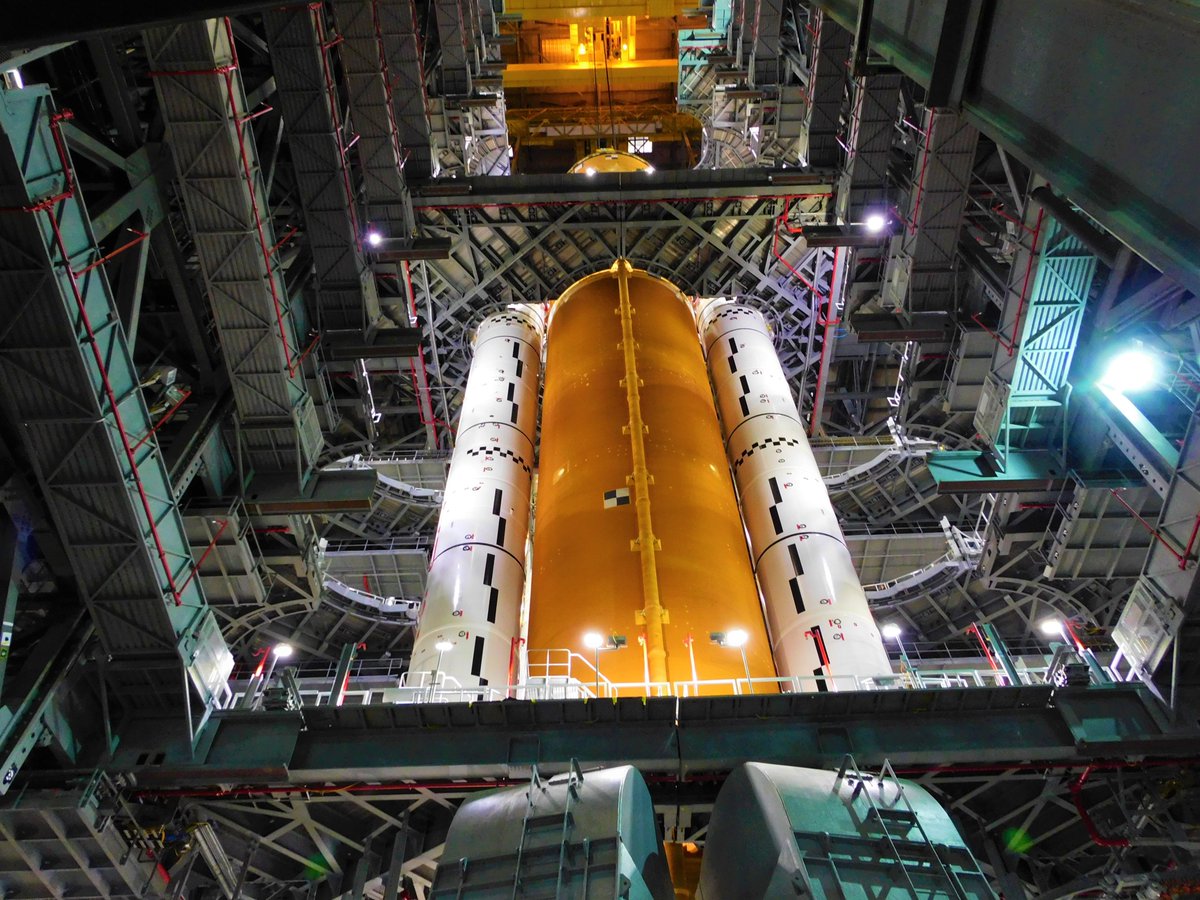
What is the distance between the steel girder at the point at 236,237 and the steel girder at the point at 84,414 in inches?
120

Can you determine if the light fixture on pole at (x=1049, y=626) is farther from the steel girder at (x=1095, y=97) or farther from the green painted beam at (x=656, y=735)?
the steel girder at (x=1095, y=97)

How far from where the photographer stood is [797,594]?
15.9 meters

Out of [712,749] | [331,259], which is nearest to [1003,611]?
[712,749]

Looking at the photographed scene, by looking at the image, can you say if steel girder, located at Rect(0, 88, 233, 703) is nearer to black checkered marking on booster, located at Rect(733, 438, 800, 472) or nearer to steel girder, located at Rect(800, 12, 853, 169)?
black checkered marking on booster, located at Rect(733, 438, 800, 472)

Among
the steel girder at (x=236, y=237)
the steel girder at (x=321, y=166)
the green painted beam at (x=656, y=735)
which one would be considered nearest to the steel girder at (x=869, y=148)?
the steel girder at (x=321, y=166)

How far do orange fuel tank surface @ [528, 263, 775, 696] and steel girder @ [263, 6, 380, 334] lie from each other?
5.30 metres

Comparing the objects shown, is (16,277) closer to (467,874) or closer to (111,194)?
(111,194)

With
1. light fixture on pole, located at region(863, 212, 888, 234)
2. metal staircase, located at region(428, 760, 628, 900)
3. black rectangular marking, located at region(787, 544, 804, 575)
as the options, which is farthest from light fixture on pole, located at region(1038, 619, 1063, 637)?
metal staircase, located at region(428, 760, 628, 900)

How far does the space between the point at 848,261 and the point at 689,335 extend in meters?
4.60

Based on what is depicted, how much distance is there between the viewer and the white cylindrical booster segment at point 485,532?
49.2 feet

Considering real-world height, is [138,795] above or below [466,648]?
below

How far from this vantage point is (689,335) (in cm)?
2319

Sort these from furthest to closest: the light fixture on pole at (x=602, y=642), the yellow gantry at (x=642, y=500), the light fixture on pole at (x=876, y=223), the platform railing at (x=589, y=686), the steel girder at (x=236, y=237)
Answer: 1. the light fixture on pole at (x=876, y=223)
2. the light fixture on pole at (x=602, y=642)
3. the yellow gantry at (x=642, y=500)
4. the steel girder at (x=236, y=237)
5. the platform railing at (x=589, y=686)

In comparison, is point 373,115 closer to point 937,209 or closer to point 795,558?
point 937,209
